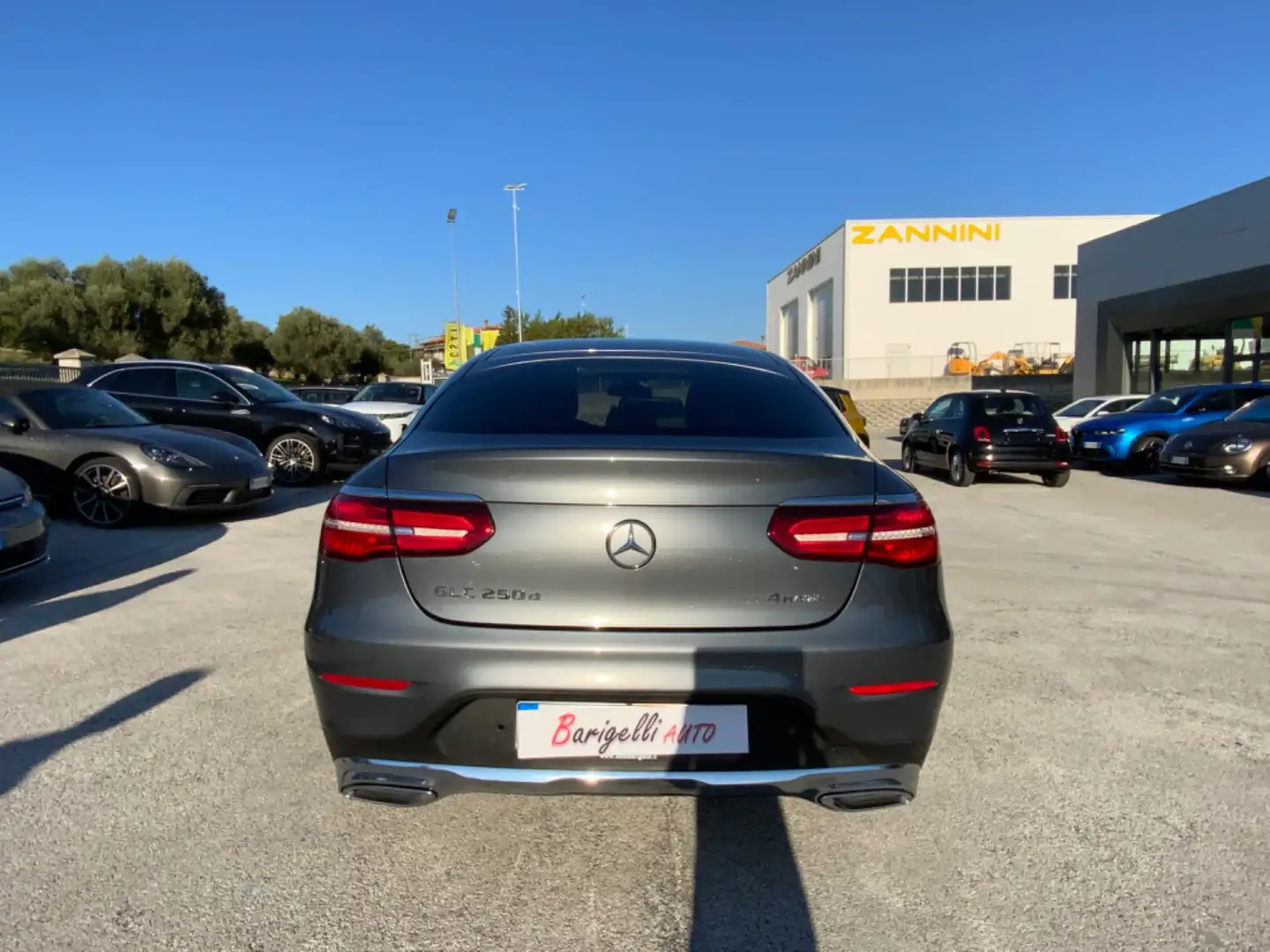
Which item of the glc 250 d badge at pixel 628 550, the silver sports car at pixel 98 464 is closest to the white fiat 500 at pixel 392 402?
the silver sports car at pixel 98 464

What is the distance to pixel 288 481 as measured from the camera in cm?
1129

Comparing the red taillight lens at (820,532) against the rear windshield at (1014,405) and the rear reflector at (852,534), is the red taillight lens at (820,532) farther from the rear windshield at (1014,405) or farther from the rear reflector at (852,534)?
the rear windshield at (1014,405)

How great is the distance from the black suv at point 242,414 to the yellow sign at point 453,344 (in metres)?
28.3

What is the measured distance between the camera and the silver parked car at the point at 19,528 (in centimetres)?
510

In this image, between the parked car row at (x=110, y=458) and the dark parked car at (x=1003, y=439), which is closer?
the parked car row at (x=110, y=458)

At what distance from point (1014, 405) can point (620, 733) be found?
39.2ft

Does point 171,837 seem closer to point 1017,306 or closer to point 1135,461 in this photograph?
point 1135,461

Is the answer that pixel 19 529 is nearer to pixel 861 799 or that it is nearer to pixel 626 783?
pixel 626 783

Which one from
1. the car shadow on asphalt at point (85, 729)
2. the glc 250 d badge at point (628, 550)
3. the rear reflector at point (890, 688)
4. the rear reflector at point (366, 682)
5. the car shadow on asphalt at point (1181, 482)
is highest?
the glc 250 d badge at point (628, 550)

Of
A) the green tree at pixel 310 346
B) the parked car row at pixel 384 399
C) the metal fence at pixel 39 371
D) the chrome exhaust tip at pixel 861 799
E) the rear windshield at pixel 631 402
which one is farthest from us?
the green tree at pixel 310 346

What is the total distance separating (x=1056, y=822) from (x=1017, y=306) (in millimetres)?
50596

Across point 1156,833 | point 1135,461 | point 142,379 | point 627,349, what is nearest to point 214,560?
point 627,349

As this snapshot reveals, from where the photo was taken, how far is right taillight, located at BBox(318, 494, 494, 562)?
224 cm

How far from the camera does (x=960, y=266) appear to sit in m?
48.0
